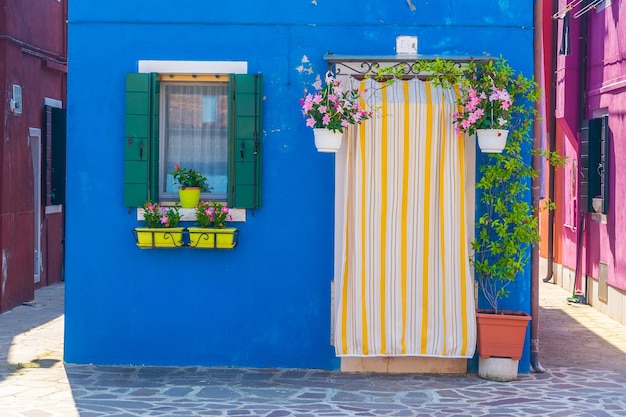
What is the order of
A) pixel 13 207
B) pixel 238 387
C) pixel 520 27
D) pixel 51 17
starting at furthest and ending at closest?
pixel 51 17 → pixel 13 207 → pixel 520 27 → pixel 238 387

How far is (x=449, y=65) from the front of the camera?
8555 mm

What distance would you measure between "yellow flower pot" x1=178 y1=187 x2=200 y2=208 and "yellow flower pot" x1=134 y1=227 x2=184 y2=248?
0.23m

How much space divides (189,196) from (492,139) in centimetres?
258

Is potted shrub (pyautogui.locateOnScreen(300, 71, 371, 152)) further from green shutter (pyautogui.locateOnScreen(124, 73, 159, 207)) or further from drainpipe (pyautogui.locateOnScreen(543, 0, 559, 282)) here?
drainpipe (pyautogui.locateOnScreen(543, 0, 559, 282))

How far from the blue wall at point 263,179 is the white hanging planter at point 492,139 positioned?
0.81m

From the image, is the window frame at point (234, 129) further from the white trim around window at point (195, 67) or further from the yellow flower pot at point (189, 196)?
the yellow flower pot at point (189, 196)

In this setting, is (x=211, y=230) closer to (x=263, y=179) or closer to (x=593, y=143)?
(x=263, y=179)

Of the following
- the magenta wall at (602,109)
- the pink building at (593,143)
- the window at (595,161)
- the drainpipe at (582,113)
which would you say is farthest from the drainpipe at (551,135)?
the window at (595,161)

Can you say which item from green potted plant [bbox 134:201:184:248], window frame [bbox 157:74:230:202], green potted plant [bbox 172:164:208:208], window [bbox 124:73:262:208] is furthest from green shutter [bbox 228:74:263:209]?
green potted plant [bbox 134:201:184:248]

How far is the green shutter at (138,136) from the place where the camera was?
8938 millimetres

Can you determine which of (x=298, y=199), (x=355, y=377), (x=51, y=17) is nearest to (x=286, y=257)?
(x=298, y=199)

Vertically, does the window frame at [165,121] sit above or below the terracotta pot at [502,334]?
above

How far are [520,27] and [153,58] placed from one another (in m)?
3.14

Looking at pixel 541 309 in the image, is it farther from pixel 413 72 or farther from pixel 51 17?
pixel 51 17
